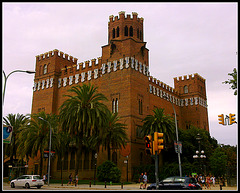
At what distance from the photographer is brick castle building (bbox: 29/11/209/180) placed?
44.8 meters

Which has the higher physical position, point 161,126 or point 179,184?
point 161,126

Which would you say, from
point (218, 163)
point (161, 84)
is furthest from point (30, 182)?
point (161, 84)

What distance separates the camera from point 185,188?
19500 mm

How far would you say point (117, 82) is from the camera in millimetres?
47312

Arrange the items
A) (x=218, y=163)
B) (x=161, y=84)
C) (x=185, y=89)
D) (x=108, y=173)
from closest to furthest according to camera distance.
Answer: (x=108, y=173), (x=218, y=163), (x=161, y=84), (x=185, y=89)

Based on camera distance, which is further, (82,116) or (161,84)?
(161,84)

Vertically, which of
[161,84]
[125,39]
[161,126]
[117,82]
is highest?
[125,39]

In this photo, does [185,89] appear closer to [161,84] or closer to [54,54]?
[161,84]

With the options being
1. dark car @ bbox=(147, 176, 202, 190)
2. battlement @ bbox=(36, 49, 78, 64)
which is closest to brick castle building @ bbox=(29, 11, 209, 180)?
battlement @ bbox=(36, 49, 78, 64)

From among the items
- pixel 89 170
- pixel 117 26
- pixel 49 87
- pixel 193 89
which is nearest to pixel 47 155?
pixel 89 170

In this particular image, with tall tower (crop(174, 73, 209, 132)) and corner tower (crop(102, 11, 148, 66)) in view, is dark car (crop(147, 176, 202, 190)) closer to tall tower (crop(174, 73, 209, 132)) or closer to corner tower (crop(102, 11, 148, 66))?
corner tower (crop(102, 11, 148, 66))

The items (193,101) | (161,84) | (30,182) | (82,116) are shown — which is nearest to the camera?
(30,182)

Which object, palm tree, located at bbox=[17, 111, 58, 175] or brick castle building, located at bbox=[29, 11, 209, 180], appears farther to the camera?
brick castle building, located at bbox=[29, 11, 209, 180]

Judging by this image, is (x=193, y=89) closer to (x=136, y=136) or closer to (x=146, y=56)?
(x=146, y=56)
